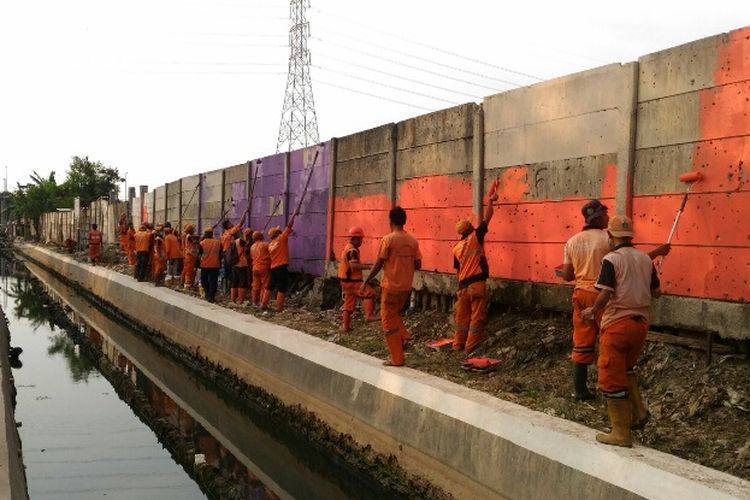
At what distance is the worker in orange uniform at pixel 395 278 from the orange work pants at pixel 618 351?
3.16m

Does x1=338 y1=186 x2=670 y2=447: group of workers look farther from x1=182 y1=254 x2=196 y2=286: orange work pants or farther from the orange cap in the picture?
x1=182 y1=254 x2=196 y2=286: orange work pants

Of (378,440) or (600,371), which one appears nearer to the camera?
(600,371)

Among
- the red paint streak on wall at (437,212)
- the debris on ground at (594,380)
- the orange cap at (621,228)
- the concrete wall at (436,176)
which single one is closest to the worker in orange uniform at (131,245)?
the concrete wall at (436,176)

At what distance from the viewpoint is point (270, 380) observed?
10078mm

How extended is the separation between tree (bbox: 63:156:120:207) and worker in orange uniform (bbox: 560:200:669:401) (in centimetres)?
5552

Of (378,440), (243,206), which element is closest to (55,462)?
(378,440)

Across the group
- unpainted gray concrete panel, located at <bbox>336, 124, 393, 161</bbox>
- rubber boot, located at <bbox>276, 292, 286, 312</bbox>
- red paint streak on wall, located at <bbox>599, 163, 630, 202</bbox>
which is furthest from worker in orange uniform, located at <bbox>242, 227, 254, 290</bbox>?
red paint streak on wall, located at <bbox>599, 163, 630, 202</bbox>

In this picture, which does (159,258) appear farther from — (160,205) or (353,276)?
(353,276)

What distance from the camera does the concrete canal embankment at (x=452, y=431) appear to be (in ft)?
14.9

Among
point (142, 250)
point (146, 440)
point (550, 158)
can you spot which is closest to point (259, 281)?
point (146, 440)

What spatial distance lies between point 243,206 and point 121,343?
4363 millimetres

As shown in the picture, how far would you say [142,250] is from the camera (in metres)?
19.5

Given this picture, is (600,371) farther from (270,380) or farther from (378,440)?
(270,380)

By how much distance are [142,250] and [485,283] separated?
13.2m
